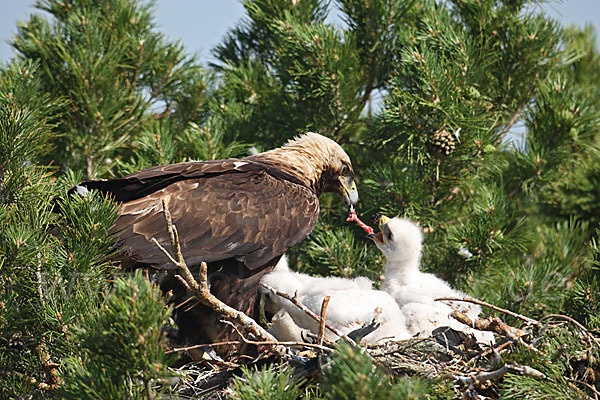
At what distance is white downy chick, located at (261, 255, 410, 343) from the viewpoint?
3.58m

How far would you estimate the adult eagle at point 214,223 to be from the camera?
3.45m

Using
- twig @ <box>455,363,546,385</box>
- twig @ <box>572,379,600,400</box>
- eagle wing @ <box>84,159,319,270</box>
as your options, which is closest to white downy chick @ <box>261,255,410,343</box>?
eagle wing @ <box>84,159,319,270</box>

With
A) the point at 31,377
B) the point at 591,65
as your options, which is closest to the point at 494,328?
the point at 31,377

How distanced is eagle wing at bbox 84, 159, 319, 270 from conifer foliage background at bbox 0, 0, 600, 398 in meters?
0.45

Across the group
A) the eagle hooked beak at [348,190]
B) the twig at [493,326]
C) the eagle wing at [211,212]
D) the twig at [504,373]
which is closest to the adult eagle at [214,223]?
the eagle wing at [211,212]

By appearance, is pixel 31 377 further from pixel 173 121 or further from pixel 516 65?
pixel 516 65

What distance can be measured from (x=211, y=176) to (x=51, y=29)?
7.61ft

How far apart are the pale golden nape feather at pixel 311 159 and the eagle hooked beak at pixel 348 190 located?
1.9 inches

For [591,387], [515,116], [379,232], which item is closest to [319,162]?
[379,232]

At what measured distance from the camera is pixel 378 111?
A: 4.87 meters

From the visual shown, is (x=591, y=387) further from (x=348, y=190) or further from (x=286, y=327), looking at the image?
(x=348, y=190)

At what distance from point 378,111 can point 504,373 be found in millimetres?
2536

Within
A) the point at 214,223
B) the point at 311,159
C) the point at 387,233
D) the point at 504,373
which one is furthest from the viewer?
the point at 311,159

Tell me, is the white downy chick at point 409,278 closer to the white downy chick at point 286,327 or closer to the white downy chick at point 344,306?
the white downy chick at point 344,306
